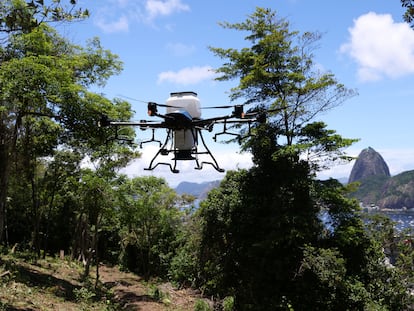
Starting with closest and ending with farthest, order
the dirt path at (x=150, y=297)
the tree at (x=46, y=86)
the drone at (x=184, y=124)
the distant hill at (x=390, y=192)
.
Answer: the drone at (x=184, y=124), the tree at (x=46, y=86), the dirt path at (x=150, y=297), the distant hill at (x=390, y=192)

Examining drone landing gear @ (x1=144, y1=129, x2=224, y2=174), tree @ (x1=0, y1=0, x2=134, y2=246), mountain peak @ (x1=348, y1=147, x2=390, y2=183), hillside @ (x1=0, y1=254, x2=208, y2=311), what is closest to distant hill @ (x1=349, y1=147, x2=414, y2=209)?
mountain peak @ (x1=348, y1=147, x2=390, y2=183)

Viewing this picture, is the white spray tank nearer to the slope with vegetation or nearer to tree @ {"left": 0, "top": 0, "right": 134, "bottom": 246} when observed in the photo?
tree @ {"left": 0, "top": 0, "right": 134, "bottom": 246}

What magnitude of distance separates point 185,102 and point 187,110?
0.05 metres

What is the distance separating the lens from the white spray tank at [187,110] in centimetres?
221

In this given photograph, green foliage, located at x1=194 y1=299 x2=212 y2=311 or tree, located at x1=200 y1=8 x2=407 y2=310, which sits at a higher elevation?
tree, located at x1=200 y1=8 x2=407 y2=310

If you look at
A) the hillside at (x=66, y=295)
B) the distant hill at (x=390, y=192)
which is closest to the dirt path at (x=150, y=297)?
the hillside at (x=66, y=295)

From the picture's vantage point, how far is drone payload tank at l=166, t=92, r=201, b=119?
220 cm

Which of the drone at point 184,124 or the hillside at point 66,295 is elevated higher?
the drone at point 184,124

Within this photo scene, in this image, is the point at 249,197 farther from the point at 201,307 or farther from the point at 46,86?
the point at 46,86

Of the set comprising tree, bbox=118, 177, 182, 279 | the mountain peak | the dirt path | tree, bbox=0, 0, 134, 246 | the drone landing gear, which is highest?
the mountain peak

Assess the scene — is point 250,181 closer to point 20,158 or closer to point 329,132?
point 329,132

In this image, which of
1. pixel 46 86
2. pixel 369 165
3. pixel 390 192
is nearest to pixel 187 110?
pixel 46 86

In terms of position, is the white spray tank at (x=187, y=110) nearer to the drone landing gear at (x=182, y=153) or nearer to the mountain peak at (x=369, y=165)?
the drone landing gear at (x=182, y=153)

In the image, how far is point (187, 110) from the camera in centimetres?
222
